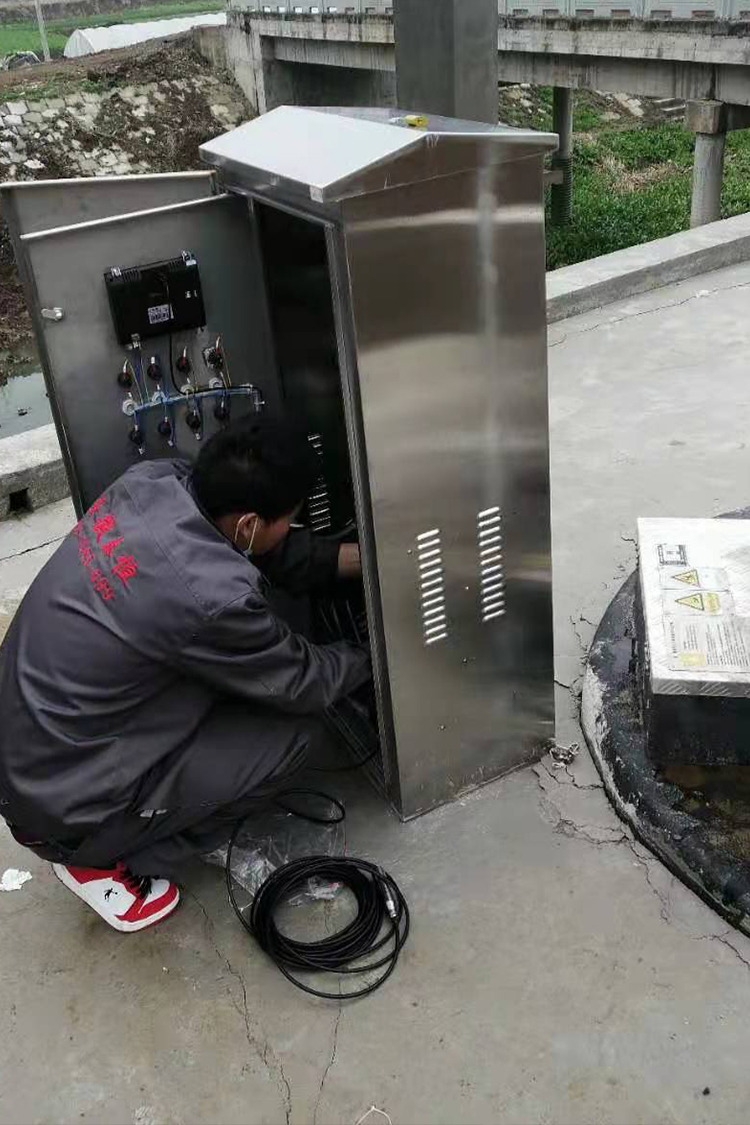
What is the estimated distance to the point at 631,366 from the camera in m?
4.36

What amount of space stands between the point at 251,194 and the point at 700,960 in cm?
175

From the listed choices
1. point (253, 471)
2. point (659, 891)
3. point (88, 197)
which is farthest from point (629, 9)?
point (659, 891)

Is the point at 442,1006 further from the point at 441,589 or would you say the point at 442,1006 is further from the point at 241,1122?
the point at 441,589

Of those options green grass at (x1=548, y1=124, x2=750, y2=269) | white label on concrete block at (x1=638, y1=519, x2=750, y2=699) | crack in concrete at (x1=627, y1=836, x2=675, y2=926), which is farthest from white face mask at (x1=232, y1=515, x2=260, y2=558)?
green grass at (x1=548, y1=124, x2=750, y2=269)

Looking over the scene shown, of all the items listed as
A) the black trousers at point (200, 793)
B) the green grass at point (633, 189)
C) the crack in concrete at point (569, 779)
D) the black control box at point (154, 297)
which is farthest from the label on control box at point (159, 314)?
the green grass at point (633, 189)

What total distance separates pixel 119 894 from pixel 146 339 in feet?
3.94

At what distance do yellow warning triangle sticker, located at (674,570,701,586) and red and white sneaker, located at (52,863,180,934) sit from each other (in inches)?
50.0

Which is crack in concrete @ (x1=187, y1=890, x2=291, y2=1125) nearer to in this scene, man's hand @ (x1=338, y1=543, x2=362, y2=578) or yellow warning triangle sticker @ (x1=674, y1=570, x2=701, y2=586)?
man's hand @ (x1=338, y1=543, x2=362, y2=578)

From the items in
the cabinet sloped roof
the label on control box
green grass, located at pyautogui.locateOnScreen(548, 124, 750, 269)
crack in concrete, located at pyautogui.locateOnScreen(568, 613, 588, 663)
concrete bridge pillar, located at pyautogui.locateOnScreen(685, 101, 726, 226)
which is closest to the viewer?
the cabinet sloped roof

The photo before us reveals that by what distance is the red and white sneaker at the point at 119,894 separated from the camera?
1.97m

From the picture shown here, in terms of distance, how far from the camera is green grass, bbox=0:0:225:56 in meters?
26.8

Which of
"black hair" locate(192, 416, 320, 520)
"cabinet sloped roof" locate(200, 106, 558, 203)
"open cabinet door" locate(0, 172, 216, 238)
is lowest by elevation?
"black hair" locate(192, 416, 320, 520)

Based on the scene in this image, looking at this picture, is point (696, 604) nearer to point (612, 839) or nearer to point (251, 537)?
point (612, 839)

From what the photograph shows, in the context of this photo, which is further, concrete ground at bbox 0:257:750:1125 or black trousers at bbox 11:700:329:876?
black trousers at bbox 11:700:329:876
